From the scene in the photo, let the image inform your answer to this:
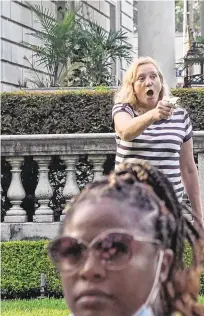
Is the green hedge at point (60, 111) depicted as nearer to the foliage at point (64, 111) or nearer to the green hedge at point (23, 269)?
the foliage at point (64, 111)

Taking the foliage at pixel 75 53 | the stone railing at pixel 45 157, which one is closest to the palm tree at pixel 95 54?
the foliage at pixel 75 53

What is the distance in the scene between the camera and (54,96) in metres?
10.1

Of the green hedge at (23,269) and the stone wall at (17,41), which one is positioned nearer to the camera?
the green hedge at (23,269)

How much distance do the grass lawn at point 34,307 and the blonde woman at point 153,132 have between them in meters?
2.03

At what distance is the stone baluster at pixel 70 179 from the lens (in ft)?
27.2

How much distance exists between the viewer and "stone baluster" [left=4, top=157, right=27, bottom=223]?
→ 330 inches

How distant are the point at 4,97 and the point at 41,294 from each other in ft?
8.88

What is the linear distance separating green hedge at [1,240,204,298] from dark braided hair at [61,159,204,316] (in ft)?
22.0

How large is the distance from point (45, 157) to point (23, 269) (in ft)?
3.33

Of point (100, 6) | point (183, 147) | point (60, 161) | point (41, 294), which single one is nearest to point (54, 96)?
point (60, 161)

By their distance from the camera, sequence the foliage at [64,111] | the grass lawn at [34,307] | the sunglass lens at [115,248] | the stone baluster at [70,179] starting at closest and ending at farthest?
the sunglass lens at [115,248], the grass lawn at [34,307], the stone baluster at [70,179], the foliage at [64,111]

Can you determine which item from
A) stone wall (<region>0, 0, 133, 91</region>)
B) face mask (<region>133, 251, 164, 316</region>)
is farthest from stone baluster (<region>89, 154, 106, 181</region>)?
stone wall (<region>0, 0, 133, 91</region>)

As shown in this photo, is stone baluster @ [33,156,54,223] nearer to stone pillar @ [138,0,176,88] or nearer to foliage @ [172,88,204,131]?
foliage @ [172,88,204,131]

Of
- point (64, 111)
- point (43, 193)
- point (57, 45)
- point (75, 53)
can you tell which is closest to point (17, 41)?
point (75, 53)
